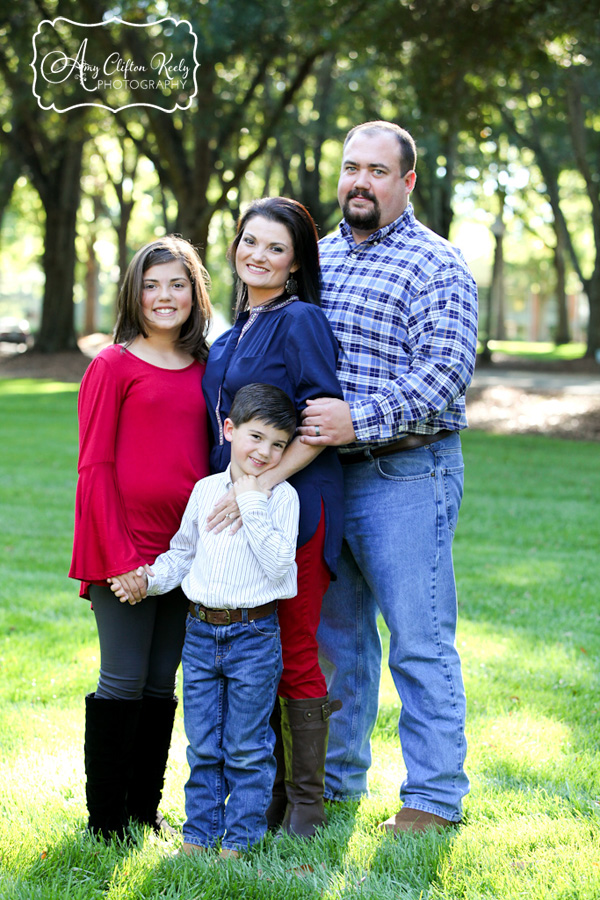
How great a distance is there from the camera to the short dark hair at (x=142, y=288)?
124 inches

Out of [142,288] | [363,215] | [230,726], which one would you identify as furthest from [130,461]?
[363,215]

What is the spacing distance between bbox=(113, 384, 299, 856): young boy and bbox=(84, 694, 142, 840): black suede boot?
0.23 m

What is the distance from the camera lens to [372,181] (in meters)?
3.29

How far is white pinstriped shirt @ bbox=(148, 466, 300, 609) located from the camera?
112 inches

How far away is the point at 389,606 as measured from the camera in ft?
10.7

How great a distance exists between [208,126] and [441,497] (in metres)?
14.1

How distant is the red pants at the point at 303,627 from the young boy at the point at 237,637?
0.08m

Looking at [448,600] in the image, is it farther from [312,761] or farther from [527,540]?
[527,540]

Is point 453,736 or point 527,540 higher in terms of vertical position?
point 453,736

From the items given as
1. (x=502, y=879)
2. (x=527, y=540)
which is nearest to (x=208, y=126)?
(x=527, y=540)

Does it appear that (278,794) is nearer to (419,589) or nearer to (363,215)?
(419,589)

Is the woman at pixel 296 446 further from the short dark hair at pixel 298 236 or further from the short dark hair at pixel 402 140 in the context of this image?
the short dark hair at pixel 402 140

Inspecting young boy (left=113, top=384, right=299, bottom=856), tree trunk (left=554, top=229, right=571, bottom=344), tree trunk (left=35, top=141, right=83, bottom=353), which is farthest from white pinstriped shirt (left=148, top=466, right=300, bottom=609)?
tree trunk (left=554, top=229, right=571, bottom=344)

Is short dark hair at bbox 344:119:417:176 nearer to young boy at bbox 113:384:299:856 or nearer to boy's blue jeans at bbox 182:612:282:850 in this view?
young boy at bbox 113:384:299:856
